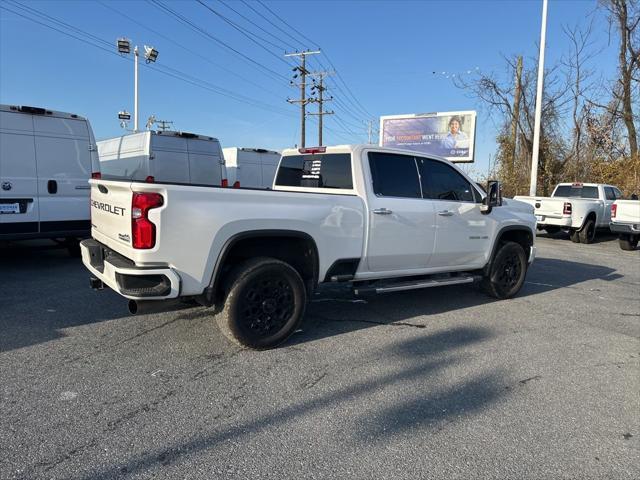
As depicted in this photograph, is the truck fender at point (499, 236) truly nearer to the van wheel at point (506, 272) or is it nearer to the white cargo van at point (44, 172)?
the van wheel at point (506, 272)

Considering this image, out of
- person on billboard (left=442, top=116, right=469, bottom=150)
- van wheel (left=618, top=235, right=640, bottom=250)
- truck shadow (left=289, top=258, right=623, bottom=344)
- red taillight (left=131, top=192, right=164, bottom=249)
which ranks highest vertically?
person on billboard (left=442, top=116, right=469, bottom=150)

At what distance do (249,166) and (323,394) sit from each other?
11953 millimetres

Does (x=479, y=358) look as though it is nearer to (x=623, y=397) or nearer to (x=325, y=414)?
(x=623, y=397)

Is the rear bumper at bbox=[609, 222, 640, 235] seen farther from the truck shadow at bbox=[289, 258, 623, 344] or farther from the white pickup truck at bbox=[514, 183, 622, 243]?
the truck shadow at bbox=[289, 258, 623, 344]

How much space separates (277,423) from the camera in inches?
124

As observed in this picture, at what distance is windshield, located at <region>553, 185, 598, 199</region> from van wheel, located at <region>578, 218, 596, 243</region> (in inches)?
51.7

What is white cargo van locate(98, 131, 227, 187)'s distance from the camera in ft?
32.1

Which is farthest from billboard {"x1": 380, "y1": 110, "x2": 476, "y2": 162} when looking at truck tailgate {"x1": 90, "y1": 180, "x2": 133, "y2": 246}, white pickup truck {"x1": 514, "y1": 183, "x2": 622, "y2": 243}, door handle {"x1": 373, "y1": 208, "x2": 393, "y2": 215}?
truck tailgate {"x1": 90, "y1": 180, "x2": 133, "y2": 246}

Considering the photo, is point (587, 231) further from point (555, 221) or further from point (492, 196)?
point (492, 196)

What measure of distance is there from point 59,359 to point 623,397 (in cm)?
456

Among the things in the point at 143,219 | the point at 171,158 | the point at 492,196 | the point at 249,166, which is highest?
the point at 249,166

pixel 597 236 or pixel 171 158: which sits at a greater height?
pixel 171 158

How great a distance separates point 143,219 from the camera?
3.68 meters

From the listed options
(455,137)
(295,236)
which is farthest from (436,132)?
(295,236)
